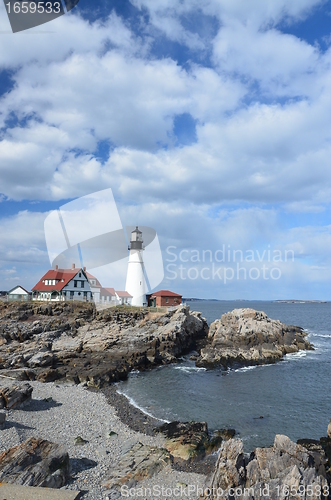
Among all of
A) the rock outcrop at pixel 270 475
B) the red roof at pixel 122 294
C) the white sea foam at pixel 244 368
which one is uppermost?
the red roof at pixel 122 294

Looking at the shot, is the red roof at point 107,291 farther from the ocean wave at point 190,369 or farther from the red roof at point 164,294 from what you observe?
the ocean wave at point 190,369

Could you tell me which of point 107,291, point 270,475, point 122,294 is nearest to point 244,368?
point 122,294

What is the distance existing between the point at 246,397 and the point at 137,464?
13.0 meters

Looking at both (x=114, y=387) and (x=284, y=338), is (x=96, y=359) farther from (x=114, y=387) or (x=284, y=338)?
(x=284, y=338)

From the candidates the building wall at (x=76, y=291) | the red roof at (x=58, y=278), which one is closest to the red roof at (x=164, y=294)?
the building wall at (x=76, y=291)

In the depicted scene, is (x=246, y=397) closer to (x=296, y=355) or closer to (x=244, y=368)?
(x=244, y=368)

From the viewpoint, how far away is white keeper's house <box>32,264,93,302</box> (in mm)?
49188

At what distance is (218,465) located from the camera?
12.0m

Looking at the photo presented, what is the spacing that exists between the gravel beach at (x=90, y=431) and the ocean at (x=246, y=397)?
2493mm

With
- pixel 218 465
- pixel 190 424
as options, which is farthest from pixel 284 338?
pixel 218 465

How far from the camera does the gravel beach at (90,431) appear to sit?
12742mm

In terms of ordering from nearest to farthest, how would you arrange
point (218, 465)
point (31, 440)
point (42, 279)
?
1. point (218, 465)
2. point (31, 440)
3. point (42, 279)

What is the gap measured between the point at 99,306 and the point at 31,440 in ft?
102

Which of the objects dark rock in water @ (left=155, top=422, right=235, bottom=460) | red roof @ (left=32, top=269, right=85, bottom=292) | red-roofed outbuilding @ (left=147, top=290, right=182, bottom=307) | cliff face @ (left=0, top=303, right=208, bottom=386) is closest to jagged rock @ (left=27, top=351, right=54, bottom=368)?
cliff face @ (left=0, top=303, right=208, bottom=386)
